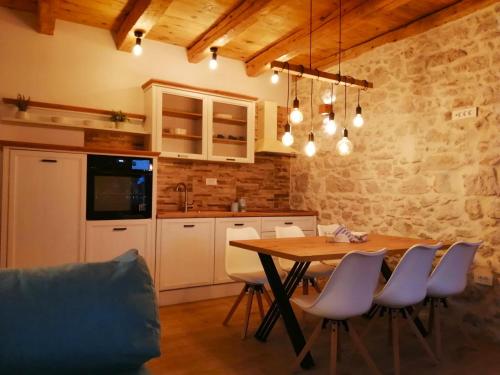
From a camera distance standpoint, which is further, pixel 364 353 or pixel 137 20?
pixel 137 20

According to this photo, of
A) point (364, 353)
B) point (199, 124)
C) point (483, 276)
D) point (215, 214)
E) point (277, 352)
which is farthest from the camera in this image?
point (199, 124)

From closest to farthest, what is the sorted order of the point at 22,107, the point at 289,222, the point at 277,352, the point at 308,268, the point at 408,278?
the point at 408,278
the point at 277,352
the point at 308,268
the point at 22,107
the point at 289,222

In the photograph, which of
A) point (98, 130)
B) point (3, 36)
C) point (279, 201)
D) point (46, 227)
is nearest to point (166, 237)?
point (46, 227)

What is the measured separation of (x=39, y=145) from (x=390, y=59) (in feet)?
12.0

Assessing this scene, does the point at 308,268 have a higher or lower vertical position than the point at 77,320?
lower

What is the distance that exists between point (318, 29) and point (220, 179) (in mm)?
2172

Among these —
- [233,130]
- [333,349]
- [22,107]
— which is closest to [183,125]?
[233,130]

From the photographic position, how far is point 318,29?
412 centimetres

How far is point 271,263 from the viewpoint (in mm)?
2988

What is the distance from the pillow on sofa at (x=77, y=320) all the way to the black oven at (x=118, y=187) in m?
2.55

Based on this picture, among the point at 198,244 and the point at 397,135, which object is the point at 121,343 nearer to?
the point at 198,244

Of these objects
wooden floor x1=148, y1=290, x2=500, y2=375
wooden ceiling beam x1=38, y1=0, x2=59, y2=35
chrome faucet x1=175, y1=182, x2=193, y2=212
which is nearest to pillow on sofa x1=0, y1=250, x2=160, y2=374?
wooden floor x1=148, y1=290, x2=500, y2=375

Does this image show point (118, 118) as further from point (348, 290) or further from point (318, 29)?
point (348, 290)

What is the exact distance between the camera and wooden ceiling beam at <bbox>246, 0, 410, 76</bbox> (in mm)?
3535
